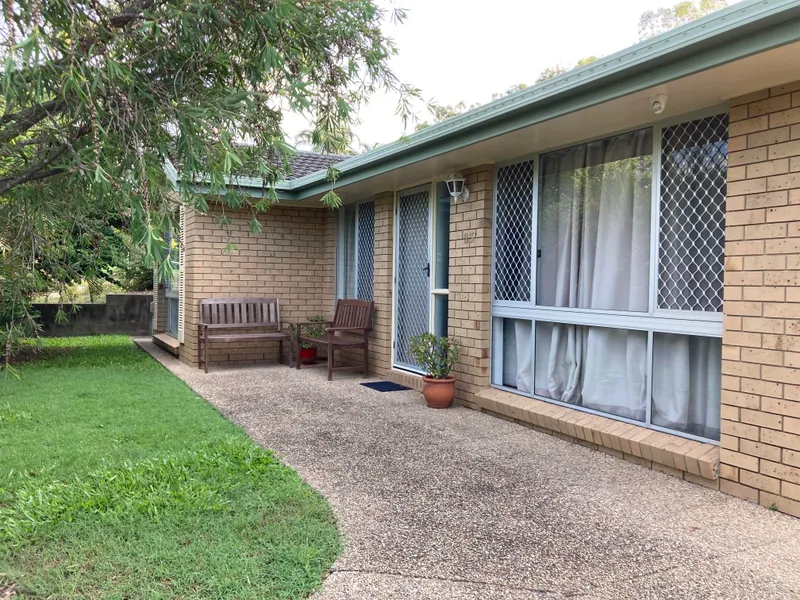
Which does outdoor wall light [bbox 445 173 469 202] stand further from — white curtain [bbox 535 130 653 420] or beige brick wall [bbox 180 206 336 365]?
beige brick wall [bbox 180 206 336 365]

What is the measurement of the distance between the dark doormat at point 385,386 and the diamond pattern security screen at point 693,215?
3.59 meters

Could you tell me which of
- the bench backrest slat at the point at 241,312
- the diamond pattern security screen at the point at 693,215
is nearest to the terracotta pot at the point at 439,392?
the diamond pattern security screen at the point at 693,215

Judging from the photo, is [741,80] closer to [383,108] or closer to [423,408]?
[383,108]

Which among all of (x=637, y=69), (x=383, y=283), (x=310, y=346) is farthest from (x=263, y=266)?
(x=637, y=69)

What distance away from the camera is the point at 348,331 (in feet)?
26.9

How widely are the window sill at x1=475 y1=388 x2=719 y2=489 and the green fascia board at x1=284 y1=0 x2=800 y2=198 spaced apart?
2379 mm

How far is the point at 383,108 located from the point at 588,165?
7.27 ft

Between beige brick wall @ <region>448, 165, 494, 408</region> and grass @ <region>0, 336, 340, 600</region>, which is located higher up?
beige brick wall @ <region>448, 165, 494, 408</region>

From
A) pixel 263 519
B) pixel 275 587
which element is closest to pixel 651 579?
pixel 275 587

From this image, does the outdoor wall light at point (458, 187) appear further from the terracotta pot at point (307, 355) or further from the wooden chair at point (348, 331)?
the terracotta pot at point (307, 355)

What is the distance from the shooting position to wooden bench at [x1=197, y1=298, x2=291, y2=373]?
8.52 m

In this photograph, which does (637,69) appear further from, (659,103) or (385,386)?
(385,386)

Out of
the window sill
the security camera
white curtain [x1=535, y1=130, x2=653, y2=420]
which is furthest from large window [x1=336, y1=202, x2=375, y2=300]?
the security camera

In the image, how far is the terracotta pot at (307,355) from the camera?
9.23m
